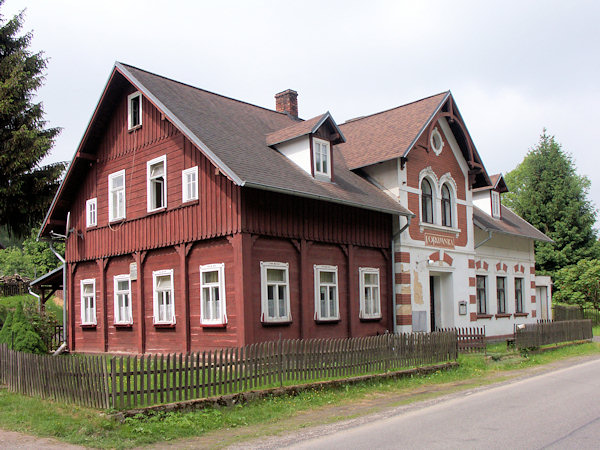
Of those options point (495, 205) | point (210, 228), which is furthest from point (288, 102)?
point (495, 205)

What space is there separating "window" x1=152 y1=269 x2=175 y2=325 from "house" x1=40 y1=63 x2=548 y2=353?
0.06 metres

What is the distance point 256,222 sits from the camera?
16594mm

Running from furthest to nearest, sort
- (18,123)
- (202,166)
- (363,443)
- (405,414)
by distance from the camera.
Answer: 1. (18,123)
2. (202,166)
3. (405,414)
4. (363,443)

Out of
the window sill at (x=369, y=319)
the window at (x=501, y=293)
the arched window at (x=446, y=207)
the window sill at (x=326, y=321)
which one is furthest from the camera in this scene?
the window at (x=501, y=293)

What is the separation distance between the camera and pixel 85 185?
22562mm

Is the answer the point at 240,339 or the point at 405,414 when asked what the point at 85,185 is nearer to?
the point at 240,339

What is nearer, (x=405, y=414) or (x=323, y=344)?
(x=405, y=414)

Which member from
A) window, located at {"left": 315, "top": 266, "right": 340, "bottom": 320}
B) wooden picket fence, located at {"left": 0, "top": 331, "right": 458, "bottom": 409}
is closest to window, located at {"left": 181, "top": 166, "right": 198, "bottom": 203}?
window, located at {"left": 315, "top": 266, "right": 340, "bottom": 320}

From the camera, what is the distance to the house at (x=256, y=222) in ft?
55.4

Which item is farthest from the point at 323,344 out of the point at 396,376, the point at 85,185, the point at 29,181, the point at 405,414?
the point at 29,181

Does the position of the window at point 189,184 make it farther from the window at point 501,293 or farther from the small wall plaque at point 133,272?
the window at point 501,293

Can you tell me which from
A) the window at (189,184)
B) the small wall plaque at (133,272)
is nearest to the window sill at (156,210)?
the window at (189,184)

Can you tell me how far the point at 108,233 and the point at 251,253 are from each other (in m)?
7.08

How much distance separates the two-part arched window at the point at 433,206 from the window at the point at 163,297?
378 inches
